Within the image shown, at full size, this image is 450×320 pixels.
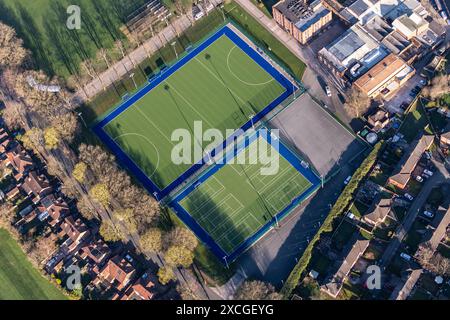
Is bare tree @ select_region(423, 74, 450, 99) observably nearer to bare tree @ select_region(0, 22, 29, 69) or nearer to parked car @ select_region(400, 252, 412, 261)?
parked car @ select_region(400, 252, 412, 261)

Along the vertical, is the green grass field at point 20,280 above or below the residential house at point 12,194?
below

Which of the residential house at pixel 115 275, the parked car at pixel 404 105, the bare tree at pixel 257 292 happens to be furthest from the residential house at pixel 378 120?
the residential house at pixel 115 275

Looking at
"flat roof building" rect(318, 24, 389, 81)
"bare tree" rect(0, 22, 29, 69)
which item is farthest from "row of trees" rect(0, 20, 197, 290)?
"flat roof building" rect(318, 24, 389, 81)

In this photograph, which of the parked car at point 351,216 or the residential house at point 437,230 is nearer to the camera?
the residential house at point 437,230

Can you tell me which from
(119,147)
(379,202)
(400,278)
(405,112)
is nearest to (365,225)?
(379,202)

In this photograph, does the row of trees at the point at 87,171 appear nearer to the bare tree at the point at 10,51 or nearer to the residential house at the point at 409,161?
the bare tree at the point at 10,51

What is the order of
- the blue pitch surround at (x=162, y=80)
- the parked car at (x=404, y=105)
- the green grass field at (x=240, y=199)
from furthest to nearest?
the parked car at (x=404, y=105) → the blue pitch surround at (x=162, y=80) → the green grass field at (x=240, y=199)

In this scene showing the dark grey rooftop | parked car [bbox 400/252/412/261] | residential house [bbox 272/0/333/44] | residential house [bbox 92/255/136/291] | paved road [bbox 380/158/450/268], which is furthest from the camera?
residential house [bbox 272/0/333/44]
